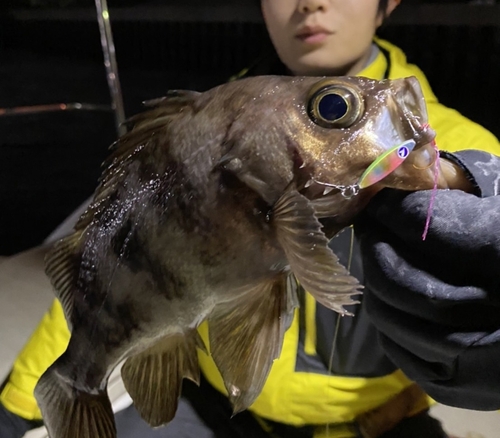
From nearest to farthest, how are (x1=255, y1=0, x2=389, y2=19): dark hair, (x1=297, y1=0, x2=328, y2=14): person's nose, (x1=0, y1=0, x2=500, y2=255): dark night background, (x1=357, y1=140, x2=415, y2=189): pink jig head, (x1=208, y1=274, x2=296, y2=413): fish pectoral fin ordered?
(x1=357, y1=140, x2=415, y2=189): pink jig head
(x1=208, y1=274, x2=296, y2=413): fish pectoral fin
(x1=297, y1=0, x2=328, y2=14): person's nose
(x1=255, y1=0, x2=389, y2=19): dark hair
(x1=0, y1=0, x2=500, y2=255): dark night background

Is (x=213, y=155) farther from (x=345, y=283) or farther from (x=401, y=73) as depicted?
(x=401, y=73)

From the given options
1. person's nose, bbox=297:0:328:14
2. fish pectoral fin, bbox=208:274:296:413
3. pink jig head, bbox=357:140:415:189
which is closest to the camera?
pink jig head, bbox=357:140:415:189

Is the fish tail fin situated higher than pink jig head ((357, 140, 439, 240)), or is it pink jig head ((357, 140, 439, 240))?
pink jig head ((357, 140, 439, 240))

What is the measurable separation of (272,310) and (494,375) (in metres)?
0.27

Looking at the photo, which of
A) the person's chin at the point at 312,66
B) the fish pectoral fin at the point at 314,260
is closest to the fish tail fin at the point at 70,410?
the fish pectoral fin at the point at 314,260

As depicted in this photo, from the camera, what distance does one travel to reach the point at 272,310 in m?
0.56

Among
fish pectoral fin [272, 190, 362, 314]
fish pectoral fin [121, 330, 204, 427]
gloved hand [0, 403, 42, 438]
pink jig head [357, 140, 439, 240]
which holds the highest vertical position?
pink jig head [357, 140, 439, 240]

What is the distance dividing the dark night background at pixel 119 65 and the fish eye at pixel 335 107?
259 centimetres

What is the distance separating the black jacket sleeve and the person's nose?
1.97ft

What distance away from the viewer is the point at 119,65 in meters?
6.43

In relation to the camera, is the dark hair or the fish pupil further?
the dark hair

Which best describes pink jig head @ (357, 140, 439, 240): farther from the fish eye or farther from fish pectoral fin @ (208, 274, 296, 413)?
fish pectoral fin @ (208, 274, 296, 413)

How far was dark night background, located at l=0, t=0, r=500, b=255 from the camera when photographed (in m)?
2.91

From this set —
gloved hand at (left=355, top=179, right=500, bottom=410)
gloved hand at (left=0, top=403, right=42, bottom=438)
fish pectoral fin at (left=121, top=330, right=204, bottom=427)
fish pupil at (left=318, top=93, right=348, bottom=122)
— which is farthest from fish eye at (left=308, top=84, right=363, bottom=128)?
gloved hand at (left=0, top=403, right=42, bottom=438)
